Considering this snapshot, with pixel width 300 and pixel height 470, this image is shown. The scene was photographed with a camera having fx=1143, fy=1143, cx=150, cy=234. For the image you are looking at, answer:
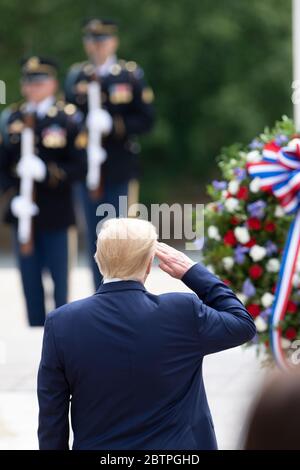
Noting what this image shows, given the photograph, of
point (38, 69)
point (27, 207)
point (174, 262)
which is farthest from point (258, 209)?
point (38, 69)

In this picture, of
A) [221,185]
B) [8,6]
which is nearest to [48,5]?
[8,6]

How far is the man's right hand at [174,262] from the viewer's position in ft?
Result: 9.67

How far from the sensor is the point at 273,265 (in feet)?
16.4

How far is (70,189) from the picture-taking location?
25.7 ft

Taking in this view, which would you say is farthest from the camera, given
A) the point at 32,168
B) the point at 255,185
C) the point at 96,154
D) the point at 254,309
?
the point at 96,154

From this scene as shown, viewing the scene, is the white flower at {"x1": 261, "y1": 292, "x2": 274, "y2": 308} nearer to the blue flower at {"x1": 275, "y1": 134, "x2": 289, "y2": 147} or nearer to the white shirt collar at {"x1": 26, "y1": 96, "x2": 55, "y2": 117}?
the blue flower at {"x1": 275, "y1": 134, "x2": 289, "y2": 147}

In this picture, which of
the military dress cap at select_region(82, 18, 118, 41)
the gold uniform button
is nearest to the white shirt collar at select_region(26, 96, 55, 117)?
the gold uniform button

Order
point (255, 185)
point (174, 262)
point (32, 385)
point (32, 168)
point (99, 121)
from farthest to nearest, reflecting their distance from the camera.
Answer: point (99, 121)
point (32, 168)
point (32, 385)
point (255, 185)
point (174, 262)

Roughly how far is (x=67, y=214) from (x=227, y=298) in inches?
192

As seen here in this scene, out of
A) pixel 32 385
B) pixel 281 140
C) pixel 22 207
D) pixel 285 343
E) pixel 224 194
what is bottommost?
pixel 32 385

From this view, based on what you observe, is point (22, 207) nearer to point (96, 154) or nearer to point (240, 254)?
point (96, 154)

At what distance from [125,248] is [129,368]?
0.29 m

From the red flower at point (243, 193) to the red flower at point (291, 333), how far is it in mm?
610

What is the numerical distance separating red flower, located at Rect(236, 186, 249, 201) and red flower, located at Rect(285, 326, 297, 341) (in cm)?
61
